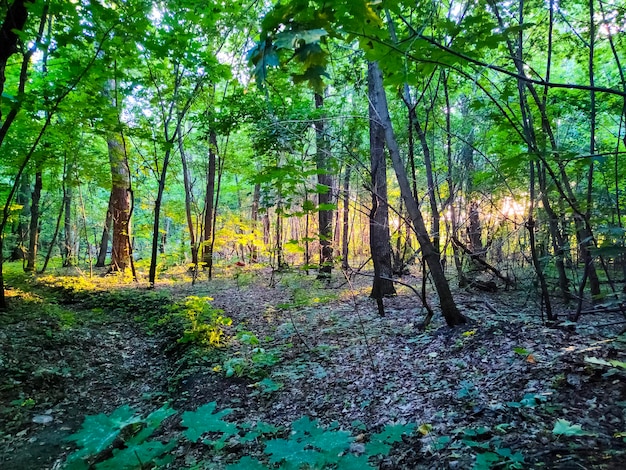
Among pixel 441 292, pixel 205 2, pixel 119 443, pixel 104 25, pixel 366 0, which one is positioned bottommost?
pixel 119 443

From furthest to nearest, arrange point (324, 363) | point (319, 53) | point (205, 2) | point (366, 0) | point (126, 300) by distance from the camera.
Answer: point (126, 300) → point (205, 2) → point (324, 363) → point (366, 0) → point (319, 53)

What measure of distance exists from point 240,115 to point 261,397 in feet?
20.6

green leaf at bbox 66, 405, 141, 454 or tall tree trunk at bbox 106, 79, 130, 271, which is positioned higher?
tall tree trunk at bbox 106, 79, 130, 271

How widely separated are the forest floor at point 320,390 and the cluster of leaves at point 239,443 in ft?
0.04

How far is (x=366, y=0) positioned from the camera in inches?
71.1

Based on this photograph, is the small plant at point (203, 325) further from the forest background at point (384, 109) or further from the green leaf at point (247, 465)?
the green leaf at point (247, 465)

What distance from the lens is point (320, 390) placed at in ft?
12.3

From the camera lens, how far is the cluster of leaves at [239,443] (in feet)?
7.79

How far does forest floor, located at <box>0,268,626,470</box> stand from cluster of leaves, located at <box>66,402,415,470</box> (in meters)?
0.01

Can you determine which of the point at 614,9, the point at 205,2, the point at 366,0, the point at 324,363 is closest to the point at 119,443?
the point at 324,363

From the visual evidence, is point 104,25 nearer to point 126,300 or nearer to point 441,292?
point 126,300

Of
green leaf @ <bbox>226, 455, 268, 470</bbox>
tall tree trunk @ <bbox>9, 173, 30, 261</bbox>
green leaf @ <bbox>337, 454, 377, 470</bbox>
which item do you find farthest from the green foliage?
tall tree trunk @ <bbox>9, 173, 30, 261</bbox>

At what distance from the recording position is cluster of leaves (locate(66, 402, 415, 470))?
2.37 m

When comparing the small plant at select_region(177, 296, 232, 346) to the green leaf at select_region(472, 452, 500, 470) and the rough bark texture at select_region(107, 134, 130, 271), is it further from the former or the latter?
the rough bark texture at select_region(107, 134, 130, 271)
